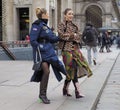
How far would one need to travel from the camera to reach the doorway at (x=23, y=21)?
36344 millimetres

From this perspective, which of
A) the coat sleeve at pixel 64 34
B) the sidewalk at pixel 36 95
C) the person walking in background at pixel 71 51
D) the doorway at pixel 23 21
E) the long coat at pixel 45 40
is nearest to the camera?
the sidewalk at pixel 36 95

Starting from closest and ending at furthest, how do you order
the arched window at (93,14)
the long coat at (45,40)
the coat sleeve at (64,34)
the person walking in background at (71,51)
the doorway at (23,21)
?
1. the long coat at (45,40)
2. the coat sleeve at (64,34)
3. the person walking in background at (71,51)
4. the doorway at (23,21)
5. the arched window at (93,14)

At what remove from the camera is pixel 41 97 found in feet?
28.6

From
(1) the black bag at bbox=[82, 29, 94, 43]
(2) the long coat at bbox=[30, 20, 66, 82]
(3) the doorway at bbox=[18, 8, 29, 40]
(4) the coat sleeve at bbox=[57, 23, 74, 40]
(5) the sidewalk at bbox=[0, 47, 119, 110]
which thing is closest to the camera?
(5) the sidewalk at bbox=[0, 47, 119, 110]

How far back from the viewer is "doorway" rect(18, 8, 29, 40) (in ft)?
119

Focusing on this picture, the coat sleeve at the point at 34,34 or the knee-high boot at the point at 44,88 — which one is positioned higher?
the coat sleeve at the point at 34,34

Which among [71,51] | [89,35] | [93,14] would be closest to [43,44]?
[71,51]

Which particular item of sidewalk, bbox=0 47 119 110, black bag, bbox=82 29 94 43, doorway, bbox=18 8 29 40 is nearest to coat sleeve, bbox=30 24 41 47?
sidewalk, bbox=0 47 119 110

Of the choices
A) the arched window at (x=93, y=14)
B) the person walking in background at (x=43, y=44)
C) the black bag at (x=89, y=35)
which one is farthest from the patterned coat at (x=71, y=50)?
the arched window at (x=93, y=14)

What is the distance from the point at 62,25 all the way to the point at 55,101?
1.54 m

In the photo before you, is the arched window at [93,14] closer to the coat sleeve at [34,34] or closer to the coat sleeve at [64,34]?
the coat sleeve at [64,34]

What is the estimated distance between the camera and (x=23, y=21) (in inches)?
1457

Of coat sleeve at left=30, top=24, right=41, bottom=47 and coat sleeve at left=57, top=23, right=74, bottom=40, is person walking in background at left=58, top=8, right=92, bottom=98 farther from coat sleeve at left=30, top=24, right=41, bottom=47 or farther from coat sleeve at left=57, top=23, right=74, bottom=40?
coat sleeve at left=30, top=24, right=41, bottom=47

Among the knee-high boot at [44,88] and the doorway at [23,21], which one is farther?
the doorway at [23,21]
